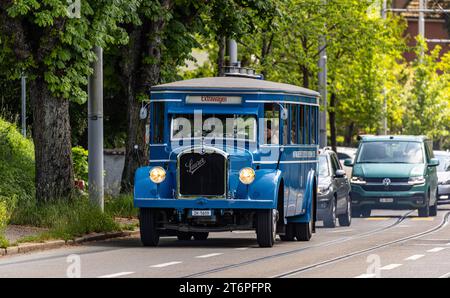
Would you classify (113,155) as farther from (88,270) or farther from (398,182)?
(88,270)

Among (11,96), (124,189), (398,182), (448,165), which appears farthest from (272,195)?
(11,96)

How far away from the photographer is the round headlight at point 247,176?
75.6 feet

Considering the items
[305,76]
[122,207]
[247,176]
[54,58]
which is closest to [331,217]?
[122,207]

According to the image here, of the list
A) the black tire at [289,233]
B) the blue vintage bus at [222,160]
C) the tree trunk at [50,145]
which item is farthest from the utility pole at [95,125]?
the black tire at [289,233]

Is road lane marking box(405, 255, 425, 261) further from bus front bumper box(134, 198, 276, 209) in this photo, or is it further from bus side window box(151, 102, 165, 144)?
bus side window box(151, 102, 165, 144)

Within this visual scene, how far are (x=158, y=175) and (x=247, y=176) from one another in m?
1.45

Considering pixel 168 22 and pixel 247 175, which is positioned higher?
pixel 168 22

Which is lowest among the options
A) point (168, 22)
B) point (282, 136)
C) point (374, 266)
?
point (374, 266)

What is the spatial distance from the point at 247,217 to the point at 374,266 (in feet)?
15.8

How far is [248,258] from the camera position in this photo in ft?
68.3

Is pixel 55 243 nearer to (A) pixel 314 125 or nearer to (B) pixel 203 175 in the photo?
(B) pixel 203 175

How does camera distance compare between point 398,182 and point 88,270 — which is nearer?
point 88,270

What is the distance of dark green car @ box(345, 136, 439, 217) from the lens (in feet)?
121

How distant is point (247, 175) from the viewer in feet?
75.7
